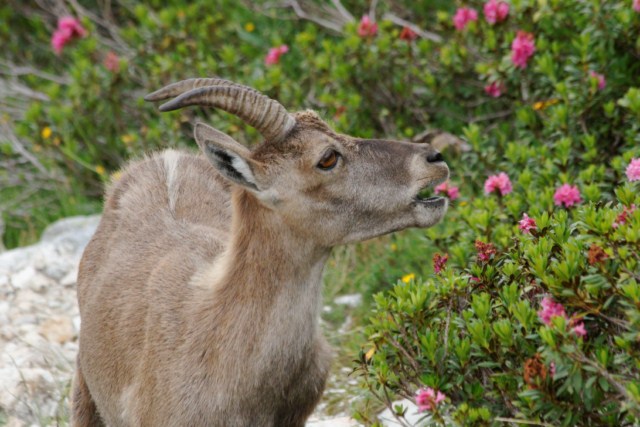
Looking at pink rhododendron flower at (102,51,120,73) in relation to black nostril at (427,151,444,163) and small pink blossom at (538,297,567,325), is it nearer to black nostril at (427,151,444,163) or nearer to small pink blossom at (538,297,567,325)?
black nostril at (427,151,444,163)

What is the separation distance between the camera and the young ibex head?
174 inches

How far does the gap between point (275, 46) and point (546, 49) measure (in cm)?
264

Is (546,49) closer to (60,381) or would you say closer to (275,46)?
(275,46)

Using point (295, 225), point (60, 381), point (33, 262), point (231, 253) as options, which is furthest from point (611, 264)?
point (33, 262)

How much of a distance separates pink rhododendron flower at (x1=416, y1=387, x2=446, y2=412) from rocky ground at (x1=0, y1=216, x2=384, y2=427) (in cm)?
160

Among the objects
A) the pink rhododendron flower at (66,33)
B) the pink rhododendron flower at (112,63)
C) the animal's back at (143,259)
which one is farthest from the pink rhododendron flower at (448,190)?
the pink rhododendron flower at (66,33)

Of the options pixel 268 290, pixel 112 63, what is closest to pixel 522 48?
pixel 268 290

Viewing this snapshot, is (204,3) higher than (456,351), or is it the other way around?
(204,3)

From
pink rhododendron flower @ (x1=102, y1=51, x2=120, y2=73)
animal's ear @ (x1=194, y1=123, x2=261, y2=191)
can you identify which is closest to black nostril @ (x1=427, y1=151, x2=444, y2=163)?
animal's ear @ (x1=194, y1=123, x2=261, y2=191)

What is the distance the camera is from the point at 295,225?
14.6 ft

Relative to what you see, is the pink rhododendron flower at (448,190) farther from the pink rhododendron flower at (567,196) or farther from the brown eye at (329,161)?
the brown eye at (329,161)

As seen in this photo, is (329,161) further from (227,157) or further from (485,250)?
(485,250)

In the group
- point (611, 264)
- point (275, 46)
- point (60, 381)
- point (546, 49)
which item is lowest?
point (60, 381)

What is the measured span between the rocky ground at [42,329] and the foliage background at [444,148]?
3.37 ft
